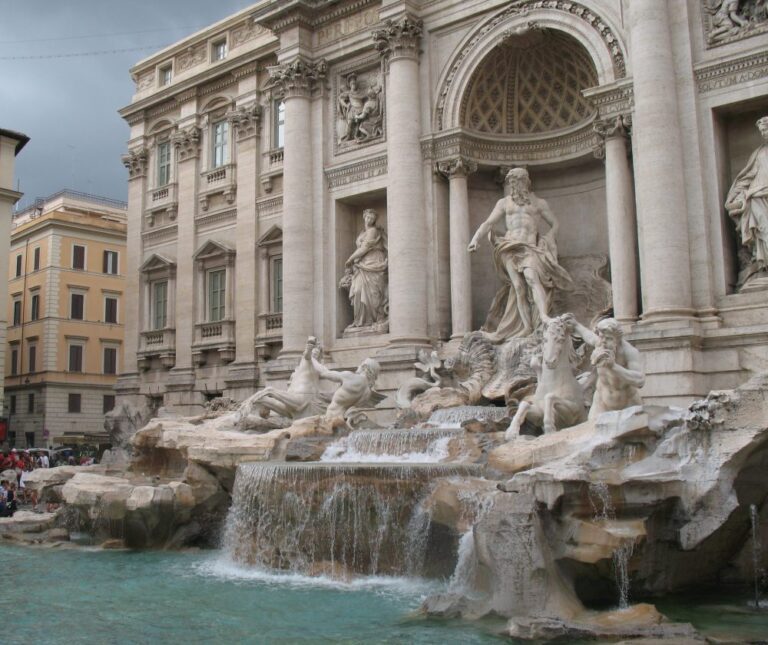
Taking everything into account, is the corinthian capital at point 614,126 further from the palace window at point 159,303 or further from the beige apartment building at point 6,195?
the beige apartment building at point 6,195

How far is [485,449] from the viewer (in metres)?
13.3

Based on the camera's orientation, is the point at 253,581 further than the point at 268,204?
No

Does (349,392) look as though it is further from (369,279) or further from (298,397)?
(369,279)

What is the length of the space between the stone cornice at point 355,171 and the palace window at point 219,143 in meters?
5.98

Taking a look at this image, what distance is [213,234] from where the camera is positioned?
2759 cm

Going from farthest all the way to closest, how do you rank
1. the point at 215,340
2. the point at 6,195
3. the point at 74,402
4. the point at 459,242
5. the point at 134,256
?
1. the point at 74,402
2. the point at 6,195
3. the point at 134,256
4. the point at 215,340
5. the point at 459,242

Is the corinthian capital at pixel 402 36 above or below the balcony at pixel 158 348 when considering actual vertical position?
above

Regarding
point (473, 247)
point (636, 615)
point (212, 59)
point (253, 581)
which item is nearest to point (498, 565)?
point (636, 615)

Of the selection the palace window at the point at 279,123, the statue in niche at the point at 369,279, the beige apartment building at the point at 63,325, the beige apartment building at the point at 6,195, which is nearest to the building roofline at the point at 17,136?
the beige apartment building at the point at 6,195

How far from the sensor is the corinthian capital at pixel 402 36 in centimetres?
2125

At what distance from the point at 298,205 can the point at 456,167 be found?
185 inches

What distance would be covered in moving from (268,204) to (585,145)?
9.66 metres

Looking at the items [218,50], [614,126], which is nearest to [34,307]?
[218,50]

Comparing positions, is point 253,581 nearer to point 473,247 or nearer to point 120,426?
point 473,247
